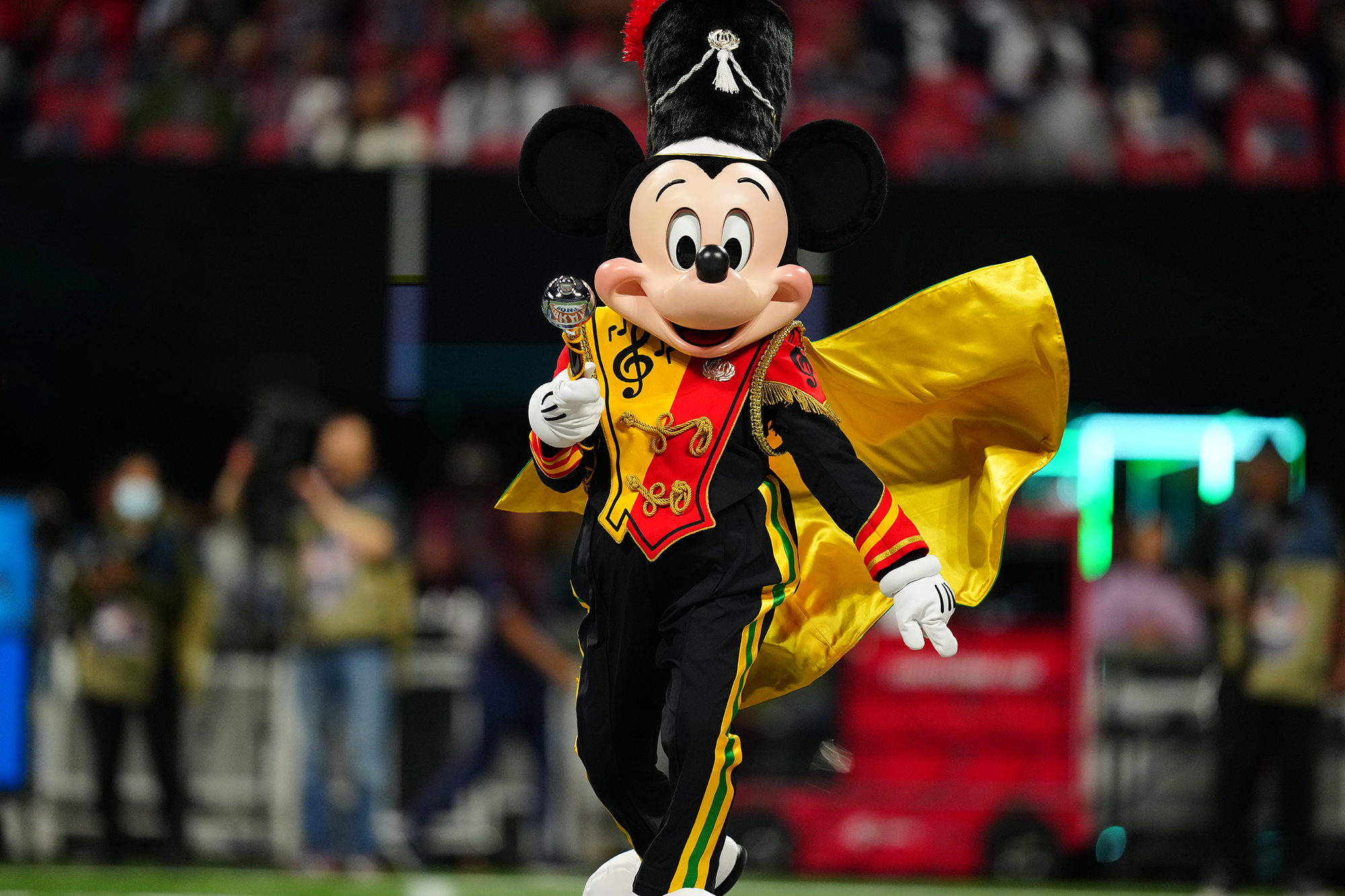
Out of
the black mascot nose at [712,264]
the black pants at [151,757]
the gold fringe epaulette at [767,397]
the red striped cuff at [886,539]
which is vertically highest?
the black mascot nose at [712,264]

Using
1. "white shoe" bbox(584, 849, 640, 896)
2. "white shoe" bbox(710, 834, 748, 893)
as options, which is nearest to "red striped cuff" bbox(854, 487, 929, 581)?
"white shoe" bbox(710, 834, 748, 893)

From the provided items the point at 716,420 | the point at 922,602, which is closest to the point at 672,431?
the point at 716,420

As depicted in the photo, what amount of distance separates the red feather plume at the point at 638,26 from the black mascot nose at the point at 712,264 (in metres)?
0.61

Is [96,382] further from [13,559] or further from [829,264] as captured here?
[829,264]

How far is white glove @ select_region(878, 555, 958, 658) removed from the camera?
2.93 meters

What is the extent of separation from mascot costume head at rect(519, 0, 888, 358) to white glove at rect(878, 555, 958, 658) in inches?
21.5

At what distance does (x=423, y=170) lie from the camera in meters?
7.13

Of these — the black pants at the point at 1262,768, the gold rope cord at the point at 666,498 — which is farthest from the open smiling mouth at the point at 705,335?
the black pants at the point at 1262,768

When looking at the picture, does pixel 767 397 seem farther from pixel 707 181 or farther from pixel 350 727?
pixel 350 727

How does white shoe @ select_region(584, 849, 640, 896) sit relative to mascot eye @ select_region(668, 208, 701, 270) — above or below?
below

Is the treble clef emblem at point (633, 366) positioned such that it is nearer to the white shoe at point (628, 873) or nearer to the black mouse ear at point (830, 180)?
the black mouse ear at point (830, 180)

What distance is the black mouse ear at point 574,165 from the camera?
324 cm

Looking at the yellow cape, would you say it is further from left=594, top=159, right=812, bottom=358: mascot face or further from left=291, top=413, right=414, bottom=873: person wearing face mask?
left=291, top=413, right=414, bottom=873: person wearing face mask

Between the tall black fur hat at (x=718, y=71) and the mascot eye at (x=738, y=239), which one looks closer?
the mascot eye at (x=738, y=239)
